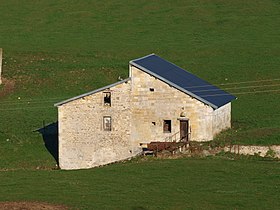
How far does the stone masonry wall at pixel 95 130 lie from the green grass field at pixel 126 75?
2143mm

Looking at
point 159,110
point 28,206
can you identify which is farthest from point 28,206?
point 159,110

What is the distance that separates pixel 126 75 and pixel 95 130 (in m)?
24.7

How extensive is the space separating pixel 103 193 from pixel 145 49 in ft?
161

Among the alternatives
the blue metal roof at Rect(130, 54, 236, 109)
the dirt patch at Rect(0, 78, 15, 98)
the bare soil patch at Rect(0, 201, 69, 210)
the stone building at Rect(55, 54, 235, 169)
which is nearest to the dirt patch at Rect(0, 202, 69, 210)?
the bare soil patch at Rect(0, 201, 69, 210)

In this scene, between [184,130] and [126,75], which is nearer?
[184,130]

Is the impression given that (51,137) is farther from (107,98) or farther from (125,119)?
(125,119)

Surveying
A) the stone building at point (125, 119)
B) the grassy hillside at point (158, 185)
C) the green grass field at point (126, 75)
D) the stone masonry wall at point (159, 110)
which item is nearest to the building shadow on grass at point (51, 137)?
the green grass field at point (126, 75)

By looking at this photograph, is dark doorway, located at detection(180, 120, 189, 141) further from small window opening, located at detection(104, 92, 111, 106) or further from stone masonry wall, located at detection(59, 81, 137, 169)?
small window opening, located at detection(104, 92, 111, 106)

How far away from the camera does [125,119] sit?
7256cm

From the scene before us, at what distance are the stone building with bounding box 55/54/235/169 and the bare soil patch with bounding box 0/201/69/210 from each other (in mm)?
16532

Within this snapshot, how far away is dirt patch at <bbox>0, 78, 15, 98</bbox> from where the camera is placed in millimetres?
A: 93562

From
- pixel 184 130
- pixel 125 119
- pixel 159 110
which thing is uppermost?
pixel 159 110

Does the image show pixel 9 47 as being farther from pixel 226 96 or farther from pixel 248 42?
pixel 226 96

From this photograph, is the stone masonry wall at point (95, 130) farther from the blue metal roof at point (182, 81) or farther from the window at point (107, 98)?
the blue metal roof at point (182, 81)
